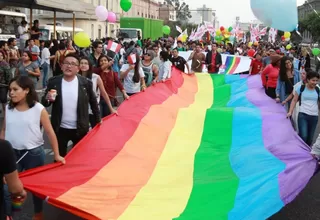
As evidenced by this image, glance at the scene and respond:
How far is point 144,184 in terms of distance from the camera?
526 centimetres

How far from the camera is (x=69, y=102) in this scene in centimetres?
547

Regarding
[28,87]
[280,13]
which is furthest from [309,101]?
[28,87]

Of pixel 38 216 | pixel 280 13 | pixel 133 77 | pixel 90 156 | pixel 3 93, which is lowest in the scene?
pixel 38 216

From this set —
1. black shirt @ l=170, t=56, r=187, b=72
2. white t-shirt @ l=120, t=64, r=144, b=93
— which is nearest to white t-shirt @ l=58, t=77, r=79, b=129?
white t-shirt @ l=120, t=64, r=144, b=93

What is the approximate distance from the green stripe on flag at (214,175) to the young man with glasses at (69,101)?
4.74ft

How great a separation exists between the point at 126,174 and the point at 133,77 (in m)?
4.00

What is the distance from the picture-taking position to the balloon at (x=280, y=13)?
8281 mm

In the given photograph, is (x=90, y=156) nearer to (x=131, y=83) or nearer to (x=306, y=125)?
(x=306, y=125)

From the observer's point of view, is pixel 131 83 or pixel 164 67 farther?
pixel 164 67

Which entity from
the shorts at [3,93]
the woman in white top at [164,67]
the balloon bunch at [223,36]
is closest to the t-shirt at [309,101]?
the woman in white top at [164,67]

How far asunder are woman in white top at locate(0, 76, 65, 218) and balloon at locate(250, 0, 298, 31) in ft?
16.6

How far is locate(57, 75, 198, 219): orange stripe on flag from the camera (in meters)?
4.57

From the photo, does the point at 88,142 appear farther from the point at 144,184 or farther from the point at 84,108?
the point at 144,184

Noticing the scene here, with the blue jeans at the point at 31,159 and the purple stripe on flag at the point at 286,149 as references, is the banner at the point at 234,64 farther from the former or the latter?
the blue jeans at the point at 31,159
